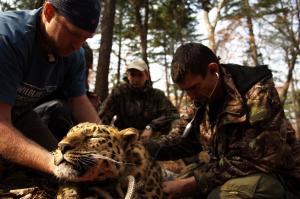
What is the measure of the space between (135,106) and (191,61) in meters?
5.39

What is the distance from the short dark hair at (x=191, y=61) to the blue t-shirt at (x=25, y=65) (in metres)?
1.11

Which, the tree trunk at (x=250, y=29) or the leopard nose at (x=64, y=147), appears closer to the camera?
the leopard nose at (x=64, y=147)

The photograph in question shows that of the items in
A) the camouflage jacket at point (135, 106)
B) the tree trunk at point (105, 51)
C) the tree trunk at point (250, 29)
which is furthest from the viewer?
the tree trunk at point (250, 29)

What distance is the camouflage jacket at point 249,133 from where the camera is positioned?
4199 millimetres

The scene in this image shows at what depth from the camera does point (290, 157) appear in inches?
176

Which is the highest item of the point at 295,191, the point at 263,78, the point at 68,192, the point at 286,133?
the point at 263,78

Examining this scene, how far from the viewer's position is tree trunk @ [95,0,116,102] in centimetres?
1190

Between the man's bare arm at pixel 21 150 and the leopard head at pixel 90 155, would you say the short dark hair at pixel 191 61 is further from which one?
the man's bare arm at pixel 21 150

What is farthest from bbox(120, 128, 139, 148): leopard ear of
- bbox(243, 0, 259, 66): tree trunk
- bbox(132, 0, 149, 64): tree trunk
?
bbox(243, 0, 259, 66): tree trunk

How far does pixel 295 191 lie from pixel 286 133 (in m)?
0.68

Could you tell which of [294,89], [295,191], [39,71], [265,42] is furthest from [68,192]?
[294,89]

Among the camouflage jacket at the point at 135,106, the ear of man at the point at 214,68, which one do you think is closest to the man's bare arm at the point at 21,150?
the ear of man at the point at 214,68

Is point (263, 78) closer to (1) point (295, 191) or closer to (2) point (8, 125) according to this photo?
(1) point (295, 191)

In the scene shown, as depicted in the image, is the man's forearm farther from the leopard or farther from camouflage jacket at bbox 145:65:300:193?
camouflage jacket at bbox 145:65:300:193
